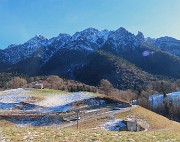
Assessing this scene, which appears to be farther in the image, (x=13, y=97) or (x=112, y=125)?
(x=13, y=97)

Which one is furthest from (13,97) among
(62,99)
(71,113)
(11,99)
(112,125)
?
(112,125)

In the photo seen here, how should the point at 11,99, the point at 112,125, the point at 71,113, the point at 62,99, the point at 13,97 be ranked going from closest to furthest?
1. the point at 112,125
2. the point at 71,113
3. the point at 11,99
4. the point at 62,99
5. the point at 13,97

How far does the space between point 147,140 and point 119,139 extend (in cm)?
198

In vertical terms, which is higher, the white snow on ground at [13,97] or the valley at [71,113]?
the white snow on ground at [13,97]

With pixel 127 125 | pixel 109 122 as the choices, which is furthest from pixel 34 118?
pixel 127 125

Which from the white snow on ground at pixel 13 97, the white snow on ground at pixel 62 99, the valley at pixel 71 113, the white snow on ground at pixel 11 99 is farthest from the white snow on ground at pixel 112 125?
the white snow on ground at pixel 13 97

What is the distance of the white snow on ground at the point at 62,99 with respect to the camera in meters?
68.0

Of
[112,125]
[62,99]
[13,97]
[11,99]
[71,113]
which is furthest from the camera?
[13,97]

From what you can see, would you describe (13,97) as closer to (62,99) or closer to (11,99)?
(11,99)

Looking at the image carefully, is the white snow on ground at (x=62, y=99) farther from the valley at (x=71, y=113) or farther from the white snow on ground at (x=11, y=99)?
the white snow on ground at (x=11, y=99)

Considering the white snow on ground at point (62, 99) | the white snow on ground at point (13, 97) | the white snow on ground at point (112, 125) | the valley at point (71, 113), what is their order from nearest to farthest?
the white snow on ground at point (112, 125)
the valley at point (71, 113)
the white snow on ground at point (62, 99)
the white snow on ground at point (13, 97)

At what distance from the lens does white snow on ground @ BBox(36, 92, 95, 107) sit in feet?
223

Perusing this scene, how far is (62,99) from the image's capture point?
239 feet

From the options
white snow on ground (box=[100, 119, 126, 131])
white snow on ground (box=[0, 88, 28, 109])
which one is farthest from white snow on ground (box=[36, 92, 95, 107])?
white snow on ground (box=[100, 119, 126, 131])
